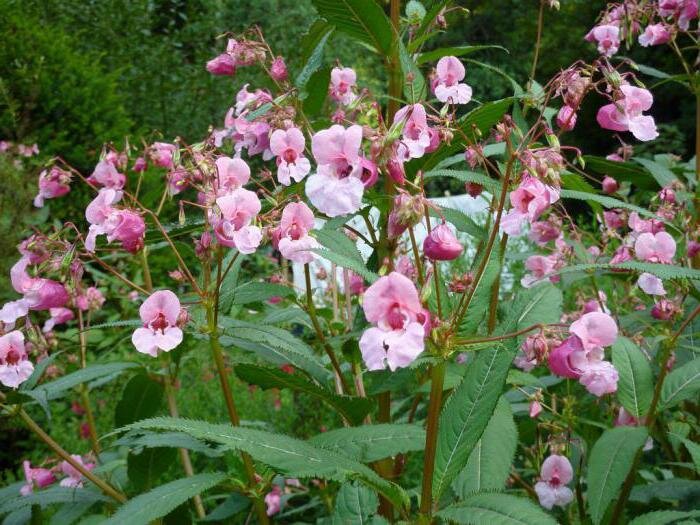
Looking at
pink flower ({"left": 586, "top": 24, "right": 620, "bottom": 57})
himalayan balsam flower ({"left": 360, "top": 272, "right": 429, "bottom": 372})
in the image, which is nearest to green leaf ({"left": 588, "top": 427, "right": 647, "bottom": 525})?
himalayan balsam flower ({"left": 360, "top": 272, "right": 429, "bottom": 372})

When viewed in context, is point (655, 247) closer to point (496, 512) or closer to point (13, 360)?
point (496, 512)

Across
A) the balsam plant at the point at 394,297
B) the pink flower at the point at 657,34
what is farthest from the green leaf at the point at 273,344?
the pink flower at the point at 657,34

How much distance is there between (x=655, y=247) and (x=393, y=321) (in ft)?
3.18

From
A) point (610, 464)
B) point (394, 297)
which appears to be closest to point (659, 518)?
point (610, 464)

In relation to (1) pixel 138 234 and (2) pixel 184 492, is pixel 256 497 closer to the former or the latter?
(2) pixel 184 492

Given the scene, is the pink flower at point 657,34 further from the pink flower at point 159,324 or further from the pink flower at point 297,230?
the pink flower at point 159,324

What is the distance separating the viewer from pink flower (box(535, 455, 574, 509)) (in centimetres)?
171

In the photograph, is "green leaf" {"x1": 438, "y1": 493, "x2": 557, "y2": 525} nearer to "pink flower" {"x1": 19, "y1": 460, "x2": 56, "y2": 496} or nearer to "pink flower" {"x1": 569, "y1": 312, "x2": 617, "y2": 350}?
"pink flower" {"x1": 569, "y1": 312, "x2": 617, "y2": 350}

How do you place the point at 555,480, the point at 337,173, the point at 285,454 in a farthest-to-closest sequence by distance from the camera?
the point at 555,480 → the point at 337,173 → the point at 285,454

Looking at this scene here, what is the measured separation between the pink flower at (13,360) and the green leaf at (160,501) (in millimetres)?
467

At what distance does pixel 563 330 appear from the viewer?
4.12 ft

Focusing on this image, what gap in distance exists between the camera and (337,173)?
3.73ft

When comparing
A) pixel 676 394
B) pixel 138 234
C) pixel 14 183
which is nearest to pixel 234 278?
pixel 138 234

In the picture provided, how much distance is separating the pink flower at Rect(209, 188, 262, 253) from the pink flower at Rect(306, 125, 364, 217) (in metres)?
0.21
